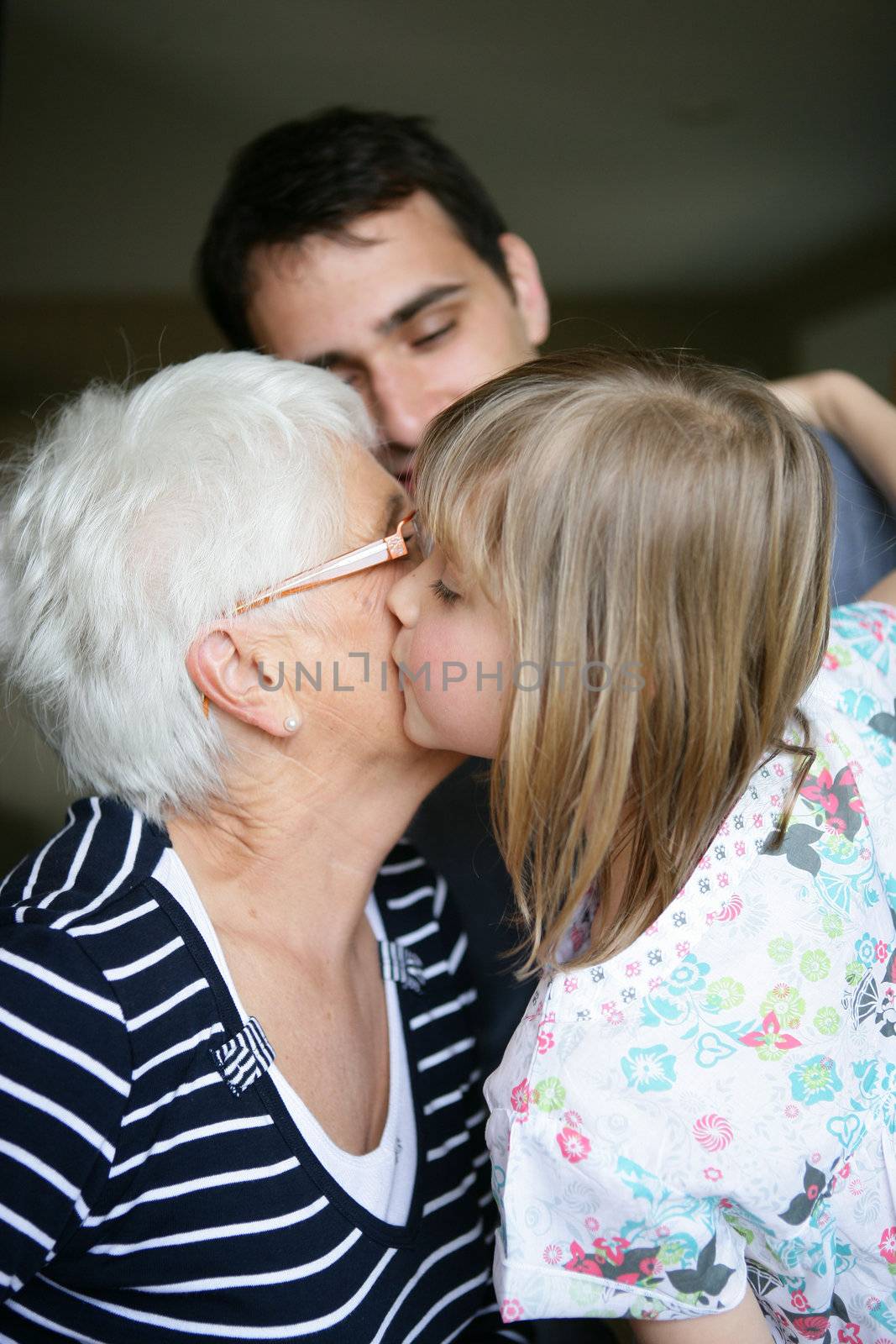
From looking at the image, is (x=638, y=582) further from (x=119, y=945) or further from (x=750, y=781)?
(x=119, y=945)

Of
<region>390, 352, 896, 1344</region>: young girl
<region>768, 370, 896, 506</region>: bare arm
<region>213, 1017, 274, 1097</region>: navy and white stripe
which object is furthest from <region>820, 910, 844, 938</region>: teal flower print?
<region>768, 370, 896, 506</region>: bare arm

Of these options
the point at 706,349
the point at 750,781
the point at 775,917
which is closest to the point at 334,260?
the point at 750,781

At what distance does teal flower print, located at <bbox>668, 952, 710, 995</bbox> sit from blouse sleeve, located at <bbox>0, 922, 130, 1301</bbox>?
492 mm

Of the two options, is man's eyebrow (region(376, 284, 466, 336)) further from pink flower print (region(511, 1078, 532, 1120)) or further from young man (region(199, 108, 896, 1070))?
pink flower print (region(511, 1078, 532, 1120))

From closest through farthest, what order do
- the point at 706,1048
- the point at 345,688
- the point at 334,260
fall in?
the point at 706,1048, the point at 345,688, the point at 334,260

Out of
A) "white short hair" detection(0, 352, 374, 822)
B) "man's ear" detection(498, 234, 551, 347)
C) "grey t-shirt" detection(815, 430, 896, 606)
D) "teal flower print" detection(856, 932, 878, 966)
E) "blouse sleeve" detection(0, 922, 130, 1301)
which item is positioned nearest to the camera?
"blouse sleeve" detection(0, 922, 130, 1301)

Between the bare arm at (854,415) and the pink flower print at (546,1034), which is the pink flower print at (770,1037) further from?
the bare arm at (854,415)

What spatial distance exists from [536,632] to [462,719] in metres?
0.15

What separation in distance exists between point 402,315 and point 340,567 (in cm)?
64

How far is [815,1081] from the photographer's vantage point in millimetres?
915

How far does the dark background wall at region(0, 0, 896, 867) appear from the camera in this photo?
2285 millimetres

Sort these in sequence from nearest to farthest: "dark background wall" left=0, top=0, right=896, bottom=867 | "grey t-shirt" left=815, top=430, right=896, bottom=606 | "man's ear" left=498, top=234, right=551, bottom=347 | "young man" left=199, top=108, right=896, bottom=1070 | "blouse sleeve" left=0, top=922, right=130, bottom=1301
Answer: "blouse sleeve" left=0, top=922, right=130, bottom=1301 → "grey t-shirt" left=815, top=430, right=896, bottom=606 → "young man" left=199, top=108, right=896, bottom=1070 → "man's ear" left=498, top=234, right=551, bottom=347 → "dark background wall" left=0, top=0, right=896, bottom=867

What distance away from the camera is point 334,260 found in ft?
5.30

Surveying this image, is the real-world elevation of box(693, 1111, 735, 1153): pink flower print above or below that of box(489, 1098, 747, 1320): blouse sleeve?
above
